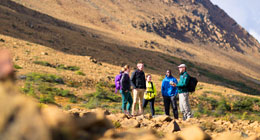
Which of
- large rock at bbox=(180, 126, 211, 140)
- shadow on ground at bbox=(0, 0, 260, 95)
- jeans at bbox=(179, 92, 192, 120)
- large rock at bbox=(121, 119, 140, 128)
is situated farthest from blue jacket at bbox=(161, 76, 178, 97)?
shadow on ground at bbox=(0, 0, 260, 95)

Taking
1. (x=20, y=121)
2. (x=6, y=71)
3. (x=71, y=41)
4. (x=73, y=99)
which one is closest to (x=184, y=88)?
(x=6, y=71)

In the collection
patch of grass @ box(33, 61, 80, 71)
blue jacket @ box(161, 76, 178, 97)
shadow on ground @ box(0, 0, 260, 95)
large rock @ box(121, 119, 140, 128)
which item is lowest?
large rock @ box(121, 119, 140, 128)

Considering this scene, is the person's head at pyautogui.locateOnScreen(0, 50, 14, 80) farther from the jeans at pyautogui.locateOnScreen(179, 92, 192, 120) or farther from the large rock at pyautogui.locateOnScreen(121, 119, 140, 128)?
Result: the jeans at pyautogui.locateOnScreen(179, 92, 192, 120)

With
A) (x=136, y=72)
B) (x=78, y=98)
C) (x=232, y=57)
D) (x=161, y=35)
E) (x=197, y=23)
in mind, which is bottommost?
(x=78, y=98)

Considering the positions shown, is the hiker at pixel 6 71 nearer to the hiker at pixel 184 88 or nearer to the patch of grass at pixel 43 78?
the hiker at pixel 184 88

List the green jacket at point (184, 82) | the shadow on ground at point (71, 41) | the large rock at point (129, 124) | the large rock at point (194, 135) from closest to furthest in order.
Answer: the large rock at point (194, 135) → the large rock at point (129, 124) → the green jacket at point (184, 82) → the shadow on ground at point (71, 41)

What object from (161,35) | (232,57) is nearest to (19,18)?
(161,35)

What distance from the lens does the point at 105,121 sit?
3014 mm

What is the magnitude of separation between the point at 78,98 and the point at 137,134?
1238cm

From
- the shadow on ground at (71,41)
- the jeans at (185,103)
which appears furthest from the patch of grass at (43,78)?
the shadow on ground at (71,41)

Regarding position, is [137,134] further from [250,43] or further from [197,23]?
[250,43]

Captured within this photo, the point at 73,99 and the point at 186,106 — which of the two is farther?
the point at 73,99

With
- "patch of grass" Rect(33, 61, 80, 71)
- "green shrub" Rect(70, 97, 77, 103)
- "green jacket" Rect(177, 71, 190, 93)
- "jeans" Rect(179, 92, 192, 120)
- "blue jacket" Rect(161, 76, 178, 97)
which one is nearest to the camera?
"green jacket" Rect(177, 71, 190, 93)

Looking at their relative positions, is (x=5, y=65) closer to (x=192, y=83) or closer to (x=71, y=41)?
(x=192, y=83)
